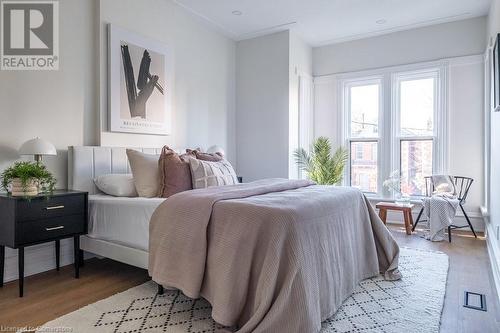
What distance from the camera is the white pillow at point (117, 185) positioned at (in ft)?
9.81

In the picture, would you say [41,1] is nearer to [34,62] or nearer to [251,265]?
[34,62]

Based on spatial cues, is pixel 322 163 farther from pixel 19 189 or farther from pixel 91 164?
pixel 19 189

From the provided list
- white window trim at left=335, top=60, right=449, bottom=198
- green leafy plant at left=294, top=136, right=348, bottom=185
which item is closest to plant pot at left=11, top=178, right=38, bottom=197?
green leafy plant at left=294, top=136, right=348, bottom=185

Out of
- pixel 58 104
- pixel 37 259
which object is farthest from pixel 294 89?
pixel 37 259

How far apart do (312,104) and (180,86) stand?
2.48 m

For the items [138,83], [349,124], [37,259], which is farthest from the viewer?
[349,124]

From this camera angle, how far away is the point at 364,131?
542 centimetres

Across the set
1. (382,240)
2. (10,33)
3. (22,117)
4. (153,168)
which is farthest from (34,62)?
(382,240)

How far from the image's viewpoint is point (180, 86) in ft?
14.2

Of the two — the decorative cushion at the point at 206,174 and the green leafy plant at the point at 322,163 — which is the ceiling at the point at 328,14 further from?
the decorative cushion at the point at 206,174

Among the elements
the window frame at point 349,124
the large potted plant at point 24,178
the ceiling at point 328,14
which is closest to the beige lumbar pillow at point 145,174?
the large potted plant at point 24,178

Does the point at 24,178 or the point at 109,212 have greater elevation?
the point at 24,178

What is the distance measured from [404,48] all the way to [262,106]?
234 cm

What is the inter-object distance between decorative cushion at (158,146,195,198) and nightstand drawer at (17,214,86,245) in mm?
707
